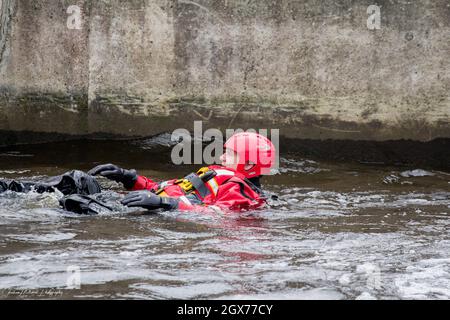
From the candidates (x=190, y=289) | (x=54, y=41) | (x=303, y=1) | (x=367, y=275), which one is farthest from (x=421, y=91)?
(x=190, y=289)

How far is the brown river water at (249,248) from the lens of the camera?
4.20 metres

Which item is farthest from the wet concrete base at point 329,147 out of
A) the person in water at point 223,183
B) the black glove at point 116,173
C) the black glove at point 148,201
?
the black glove at point 148,201

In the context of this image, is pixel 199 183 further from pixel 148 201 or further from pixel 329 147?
pixel 329 147

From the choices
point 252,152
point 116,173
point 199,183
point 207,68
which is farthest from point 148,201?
point 207,68

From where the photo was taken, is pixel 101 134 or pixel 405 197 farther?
pixel 101 134

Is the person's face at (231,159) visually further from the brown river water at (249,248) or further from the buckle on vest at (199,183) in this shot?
the brown river water at (249,248)

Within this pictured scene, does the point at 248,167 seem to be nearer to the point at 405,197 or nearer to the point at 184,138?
the point at 405,197

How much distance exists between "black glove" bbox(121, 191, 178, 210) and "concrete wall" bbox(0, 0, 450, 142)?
3547 mm

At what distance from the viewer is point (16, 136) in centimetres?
990

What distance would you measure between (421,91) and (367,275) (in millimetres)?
5431

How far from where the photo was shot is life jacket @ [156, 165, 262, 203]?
6.60 meters

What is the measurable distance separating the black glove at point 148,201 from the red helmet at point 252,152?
76cm

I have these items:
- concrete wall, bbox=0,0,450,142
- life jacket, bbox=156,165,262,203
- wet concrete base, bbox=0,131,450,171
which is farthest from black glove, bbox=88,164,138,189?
concrete wall, bbox=0,0,450,142
